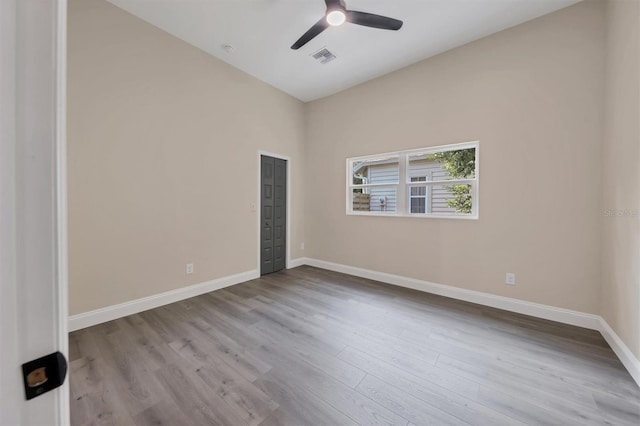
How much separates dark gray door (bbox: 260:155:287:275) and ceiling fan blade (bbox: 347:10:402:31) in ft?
7.85

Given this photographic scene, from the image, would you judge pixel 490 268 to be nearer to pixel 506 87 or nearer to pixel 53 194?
pixel 506 87

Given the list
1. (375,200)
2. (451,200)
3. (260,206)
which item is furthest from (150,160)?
(451,200)

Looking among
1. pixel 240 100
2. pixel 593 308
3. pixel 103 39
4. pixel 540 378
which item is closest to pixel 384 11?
pixel 240 100

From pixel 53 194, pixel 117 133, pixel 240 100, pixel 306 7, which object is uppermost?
pixel 306 7

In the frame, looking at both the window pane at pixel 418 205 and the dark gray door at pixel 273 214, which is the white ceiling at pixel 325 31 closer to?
the dark gray door at pixel 273 214

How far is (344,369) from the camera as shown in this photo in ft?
5.79

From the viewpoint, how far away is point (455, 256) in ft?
10.0

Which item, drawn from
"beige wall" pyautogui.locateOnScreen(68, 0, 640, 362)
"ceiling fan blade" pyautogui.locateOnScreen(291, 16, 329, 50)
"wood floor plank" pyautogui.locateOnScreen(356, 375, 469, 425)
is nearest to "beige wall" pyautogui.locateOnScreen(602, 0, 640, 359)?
"beige wall" pyautogui.locateOnScreen(68, 0, 640, 362)

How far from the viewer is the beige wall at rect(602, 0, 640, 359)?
1746mm

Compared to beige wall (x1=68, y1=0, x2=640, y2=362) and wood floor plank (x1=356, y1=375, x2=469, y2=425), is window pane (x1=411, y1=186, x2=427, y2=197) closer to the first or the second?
beige wall (x1=68, y1=0, x2=640, y2=362)

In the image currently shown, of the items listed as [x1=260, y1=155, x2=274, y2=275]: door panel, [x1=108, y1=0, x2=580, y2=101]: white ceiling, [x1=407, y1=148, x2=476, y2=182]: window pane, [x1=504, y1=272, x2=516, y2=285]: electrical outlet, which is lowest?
[x1=504, y1=272, x2=516, y2=285]: electrical outlet

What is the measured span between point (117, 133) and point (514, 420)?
401cm

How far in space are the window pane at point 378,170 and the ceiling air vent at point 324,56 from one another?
1.59 m

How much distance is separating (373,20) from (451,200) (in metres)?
2.39
